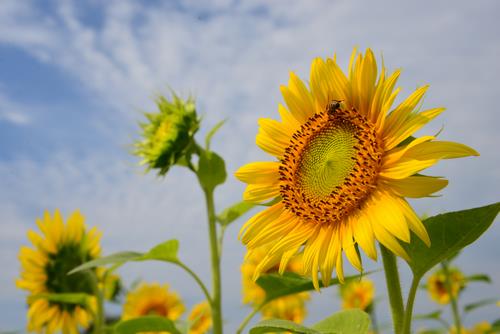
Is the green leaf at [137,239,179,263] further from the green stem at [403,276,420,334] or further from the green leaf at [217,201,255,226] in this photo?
the green stem at [403,276,420,334]

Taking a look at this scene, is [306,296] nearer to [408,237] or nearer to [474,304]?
[474,304]

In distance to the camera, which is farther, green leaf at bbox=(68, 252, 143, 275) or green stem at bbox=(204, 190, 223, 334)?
green stem at bbox=(204, 190, 223, 334)

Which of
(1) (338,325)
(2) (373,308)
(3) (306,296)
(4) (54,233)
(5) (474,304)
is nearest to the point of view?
(1) (338,325)

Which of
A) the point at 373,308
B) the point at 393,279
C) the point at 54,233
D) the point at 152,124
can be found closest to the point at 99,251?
the point at 54,233

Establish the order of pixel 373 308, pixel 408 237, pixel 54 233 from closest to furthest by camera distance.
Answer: pixel 408 237, pixel 54 233, pixel 373 308

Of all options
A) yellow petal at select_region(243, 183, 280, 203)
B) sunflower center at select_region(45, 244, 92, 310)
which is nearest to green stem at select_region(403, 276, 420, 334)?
yellow petal at select_region(243, 183, 280, 203)

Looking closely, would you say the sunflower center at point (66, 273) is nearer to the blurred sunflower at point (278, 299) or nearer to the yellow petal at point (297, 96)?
the blurred sunflower at point (278, 299)
